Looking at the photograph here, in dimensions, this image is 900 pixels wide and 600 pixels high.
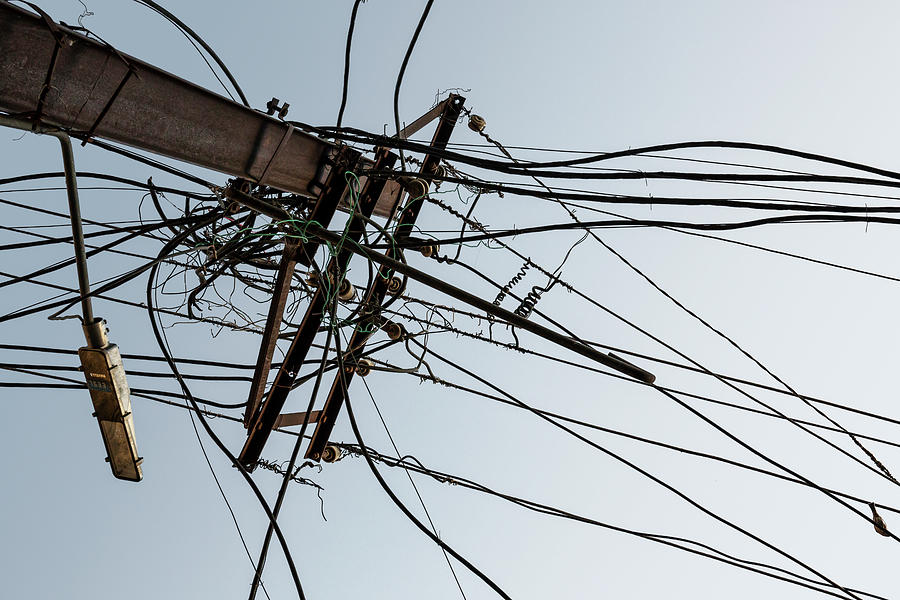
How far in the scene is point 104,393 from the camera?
2.22 meters

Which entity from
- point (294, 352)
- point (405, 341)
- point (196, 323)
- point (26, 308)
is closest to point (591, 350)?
point (405, 341)

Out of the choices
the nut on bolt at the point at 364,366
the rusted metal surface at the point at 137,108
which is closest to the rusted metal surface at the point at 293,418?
the nut on bolt at the point at 364,366

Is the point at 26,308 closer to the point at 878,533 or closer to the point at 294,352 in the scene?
the point at 294,352

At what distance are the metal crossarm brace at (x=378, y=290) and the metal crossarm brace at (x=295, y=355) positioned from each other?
220 mm

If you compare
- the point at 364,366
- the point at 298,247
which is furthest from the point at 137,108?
the point at 364,366

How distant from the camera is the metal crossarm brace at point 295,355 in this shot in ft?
10.4

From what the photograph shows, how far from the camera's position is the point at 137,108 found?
2230 millimetres

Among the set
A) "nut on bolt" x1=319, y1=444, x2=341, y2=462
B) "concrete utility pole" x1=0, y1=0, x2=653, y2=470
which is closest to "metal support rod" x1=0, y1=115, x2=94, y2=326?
"concrete utility pole" x1=0, y1=0, x2=653, y2=470

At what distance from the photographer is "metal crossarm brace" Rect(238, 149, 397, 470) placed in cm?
317

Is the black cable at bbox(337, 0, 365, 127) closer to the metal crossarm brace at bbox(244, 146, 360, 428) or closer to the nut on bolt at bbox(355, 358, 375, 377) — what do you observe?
the metal crossarm brace at bbox(244, 146, 360, 428)

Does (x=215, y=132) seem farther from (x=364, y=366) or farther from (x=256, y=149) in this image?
(x=364, y=366)

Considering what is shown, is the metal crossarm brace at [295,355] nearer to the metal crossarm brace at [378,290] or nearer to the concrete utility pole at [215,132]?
the concrete utility pole at [215,132]

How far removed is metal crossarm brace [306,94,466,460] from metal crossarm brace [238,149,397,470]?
0.72 feet

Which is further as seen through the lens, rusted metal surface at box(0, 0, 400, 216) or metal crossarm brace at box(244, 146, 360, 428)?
metal crossarm brace at box(244, 146, 360, 428)
